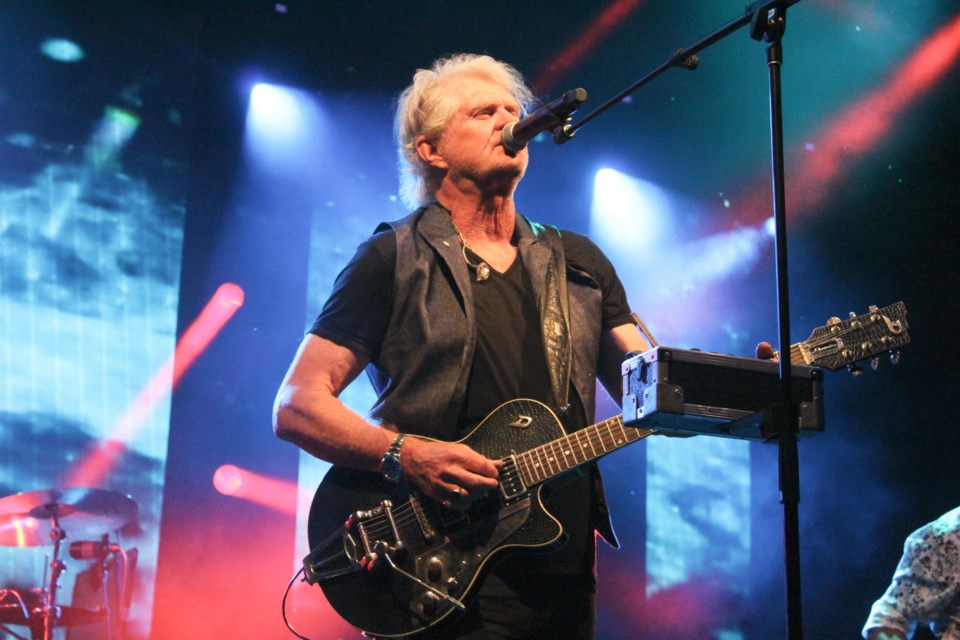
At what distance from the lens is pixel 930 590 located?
2.90m

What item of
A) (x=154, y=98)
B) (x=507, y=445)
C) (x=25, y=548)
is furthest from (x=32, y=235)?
(x=507, y=445)

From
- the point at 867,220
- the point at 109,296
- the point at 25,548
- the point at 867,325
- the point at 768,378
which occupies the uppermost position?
the point at 867,220

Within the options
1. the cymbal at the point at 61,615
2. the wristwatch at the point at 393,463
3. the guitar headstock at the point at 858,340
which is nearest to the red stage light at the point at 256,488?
the cymbal at the point at 61,615

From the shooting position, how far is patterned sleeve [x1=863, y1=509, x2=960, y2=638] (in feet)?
9.43

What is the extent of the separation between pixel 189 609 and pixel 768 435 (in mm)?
4267

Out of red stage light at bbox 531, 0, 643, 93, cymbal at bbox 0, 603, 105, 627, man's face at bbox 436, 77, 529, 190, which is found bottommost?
cymbal at bbox 0, 603, 105, 627

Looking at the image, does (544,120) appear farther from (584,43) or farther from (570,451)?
(584,43)

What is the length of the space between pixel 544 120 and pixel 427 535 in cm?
113

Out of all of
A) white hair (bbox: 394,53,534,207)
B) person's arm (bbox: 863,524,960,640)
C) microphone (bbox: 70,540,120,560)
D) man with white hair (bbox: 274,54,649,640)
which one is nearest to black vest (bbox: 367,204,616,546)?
man with white hair (bbox: 274,54,649,640)

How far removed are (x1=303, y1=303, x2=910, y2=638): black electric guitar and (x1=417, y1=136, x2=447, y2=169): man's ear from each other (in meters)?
1.02

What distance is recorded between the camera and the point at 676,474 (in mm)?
6309

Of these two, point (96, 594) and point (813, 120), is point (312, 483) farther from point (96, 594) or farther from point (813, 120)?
point (813, 120)

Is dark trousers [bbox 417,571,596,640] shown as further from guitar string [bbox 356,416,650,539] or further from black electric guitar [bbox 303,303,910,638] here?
guitar string [bbox 356,416,650,539]

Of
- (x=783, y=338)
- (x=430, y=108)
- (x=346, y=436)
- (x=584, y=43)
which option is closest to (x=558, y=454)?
(x=346, y=436)
